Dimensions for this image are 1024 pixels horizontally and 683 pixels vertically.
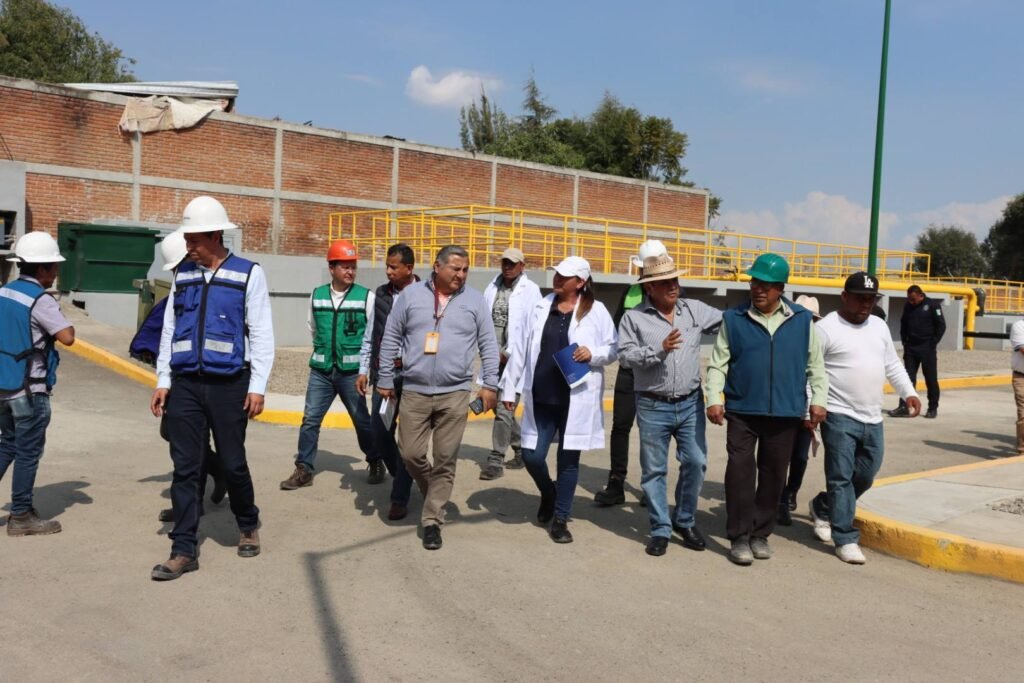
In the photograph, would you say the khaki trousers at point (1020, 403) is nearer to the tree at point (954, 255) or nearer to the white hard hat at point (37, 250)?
the white hard hat at point (37, 250)

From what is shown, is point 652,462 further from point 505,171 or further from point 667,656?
point 505,171

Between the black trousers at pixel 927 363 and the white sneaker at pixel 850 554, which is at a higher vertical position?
the black trousers at pixel 927 363

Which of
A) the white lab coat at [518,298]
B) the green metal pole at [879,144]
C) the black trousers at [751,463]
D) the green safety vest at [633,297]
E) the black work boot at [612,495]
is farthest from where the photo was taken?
the green metal pole at [879,144]

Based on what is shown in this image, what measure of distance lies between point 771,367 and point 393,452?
9.46 ft

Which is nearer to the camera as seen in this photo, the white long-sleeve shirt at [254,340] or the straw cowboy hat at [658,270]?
the white long-sleeve shirt at [254,340]

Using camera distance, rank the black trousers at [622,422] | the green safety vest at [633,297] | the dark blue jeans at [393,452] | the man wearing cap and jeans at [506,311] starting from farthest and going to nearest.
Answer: the man wearing cap and jeans at [506,311] < the green safety vest at [633,297] < the black trousers at [622,422] < the dark blue jeans at [393,452]

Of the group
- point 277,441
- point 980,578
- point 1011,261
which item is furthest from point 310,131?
point 1011,261

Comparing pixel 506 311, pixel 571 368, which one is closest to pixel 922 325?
pixel 506 311

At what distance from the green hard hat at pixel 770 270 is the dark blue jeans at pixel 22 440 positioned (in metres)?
4.46

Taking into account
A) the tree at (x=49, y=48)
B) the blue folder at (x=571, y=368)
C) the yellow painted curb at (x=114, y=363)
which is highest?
the tree at (x=49, y=48)

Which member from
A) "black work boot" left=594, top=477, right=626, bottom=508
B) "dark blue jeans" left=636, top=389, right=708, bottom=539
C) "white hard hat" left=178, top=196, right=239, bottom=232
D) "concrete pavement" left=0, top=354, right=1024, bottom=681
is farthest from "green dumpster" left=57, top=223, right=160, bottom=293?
"dark blue jeans" left=636, top=389, right=708, bottom=539

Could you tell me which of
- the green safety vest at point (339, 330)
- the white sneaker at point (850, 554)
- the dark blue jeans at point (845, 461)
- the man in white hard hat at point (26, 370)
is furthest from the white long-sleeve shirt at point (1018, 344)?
the man in white hard hat at point (26, 370)

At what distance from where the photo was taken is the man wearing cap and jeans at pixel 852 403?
586 centimetres

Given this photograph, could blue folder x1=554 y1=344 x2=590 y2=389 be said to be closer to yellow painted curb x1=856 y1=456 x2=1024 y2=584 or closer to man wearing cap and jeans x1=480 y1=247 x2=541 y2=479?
man wearing cap and jeans x1=480 y1=247 x2=541 y2=479
